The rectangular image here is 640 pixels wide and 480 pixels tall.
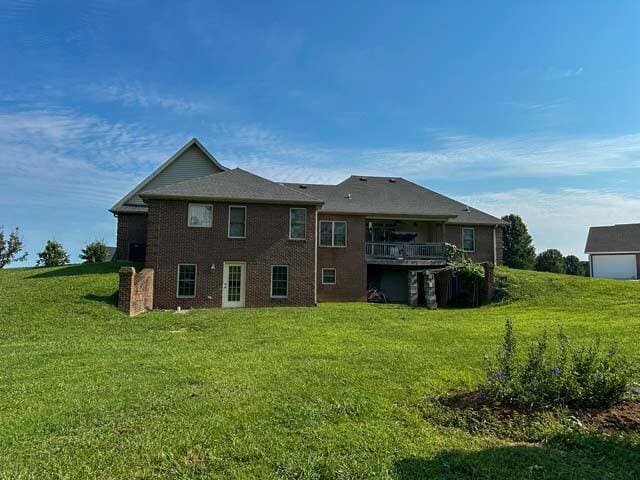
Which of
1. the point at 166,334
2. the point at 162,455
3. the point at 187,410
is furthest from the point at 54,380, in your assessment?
the point at 166,334

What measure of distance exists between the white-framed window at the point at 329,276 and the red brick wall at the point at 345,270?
0.51 ft

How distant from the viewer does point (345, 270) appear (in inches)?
862

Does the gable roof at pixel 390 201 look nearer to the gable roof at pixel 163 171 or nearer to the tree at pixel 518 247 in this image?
the gable roof at pixel 163 171

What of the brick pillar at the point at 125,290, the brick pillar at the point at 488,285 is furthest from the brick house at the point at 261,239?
the brick pillar at the point at 488,285

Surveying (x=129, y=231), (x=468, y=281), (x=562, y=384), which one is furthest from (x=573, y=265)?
(x=562, y=384)

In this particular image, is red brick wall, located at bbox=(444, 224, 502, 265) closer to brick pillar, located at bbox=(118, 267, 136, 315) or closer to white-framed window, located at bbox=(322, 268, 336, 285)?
white-framed window, located at bbox=(322, 268, 336, 285)

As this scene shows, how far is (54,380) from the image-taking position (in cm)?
655

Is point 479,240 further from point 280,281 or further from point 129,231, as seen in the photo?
point 129,231

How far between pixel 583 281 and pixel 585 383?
17.4 metres

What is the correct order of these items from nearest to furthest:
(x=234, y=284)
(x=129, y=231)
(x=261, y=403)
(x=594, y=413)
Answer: (x=594, y=413)
(x=261, y=403)
(x=234, y=284)
(x=129, y=231)

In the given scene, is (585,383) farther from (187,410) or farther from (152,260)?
(152,260)

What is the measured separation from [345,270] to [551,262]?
34832mm

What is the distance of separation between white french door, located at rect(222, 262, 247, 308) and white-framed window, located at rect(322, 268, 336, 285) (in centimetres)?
488

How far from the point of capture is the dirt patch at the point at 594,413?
4367mm
